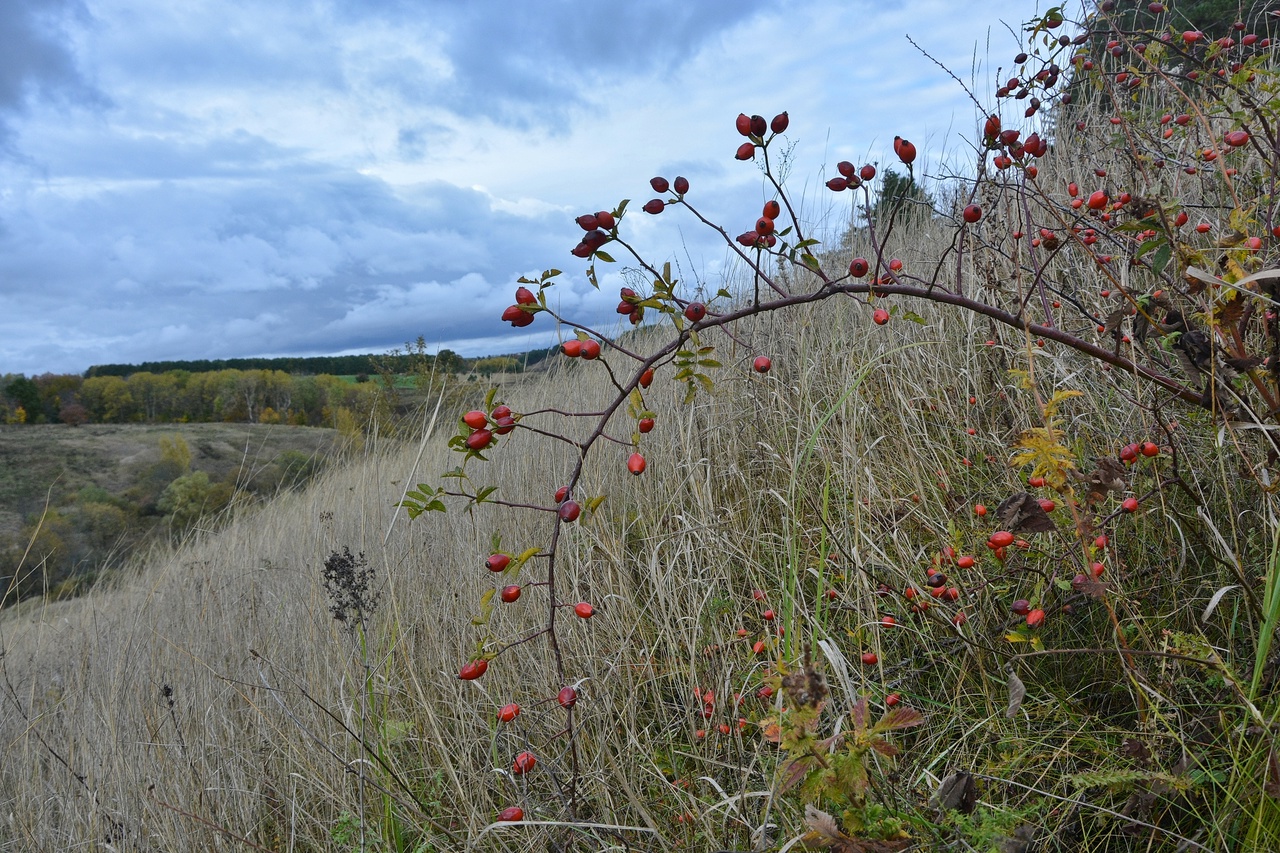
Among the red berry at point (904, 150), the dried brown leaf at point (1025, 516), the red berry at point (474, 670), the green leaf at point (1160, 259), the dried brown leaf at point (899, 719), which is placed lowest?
the dried brown leaf at point (899, 719)

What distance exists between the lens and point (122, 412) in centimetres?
1802

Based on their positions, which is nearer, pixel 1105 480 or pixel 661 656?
pixel 1105 480

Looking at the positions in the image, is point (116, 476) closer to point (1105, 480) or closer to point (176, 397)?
point (176, 397)

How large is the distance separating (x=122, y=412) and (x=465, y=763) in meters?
20.7

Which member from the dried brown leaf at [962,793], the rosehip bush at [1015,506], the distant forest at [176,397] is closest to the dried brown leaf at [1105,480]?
the rosehip bush at [1015,506]

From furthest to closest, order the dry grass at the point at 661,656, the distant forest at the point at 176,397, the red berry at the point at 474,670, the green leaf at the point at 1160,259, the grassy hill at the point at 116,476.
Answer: the distant forest at the point at 176,397 → the grassy hill at the point at 116,476 → the dry grass at the point at 661,656 → the red berry at the point at 474,670 → the green leaf at the point at 1160,259

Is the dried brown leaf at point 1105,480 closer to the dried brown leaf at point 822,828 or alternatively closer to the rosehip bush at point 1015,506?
the rosehip bush at point 1015,506

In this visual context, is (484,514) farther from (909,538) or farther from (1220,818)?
(1220,818)

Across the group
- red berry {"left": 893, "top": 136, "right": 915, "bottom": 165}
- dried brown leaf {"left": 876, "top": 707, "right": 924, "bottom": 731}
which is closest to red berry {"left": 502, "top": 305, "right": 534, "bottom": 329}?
red berry {"left": 893, "top": 136, "right": 915, "bottom": 165}

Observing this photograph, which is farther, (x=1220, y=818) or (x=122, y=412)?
(x=122, y=412)

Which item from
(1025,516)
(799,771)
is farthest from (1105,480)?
(799,771)

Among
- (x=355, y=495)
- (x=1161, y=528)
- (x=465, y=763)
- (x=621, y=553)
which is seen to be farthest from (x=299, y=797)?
(x=355, y=495)

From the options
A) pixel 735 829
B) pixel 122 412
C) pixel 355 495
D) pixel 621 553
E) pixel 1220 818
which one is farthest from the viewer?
pixel 122 412

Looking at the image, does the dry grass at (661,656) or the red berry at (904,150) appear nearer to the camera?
the red berry at (904,150)
